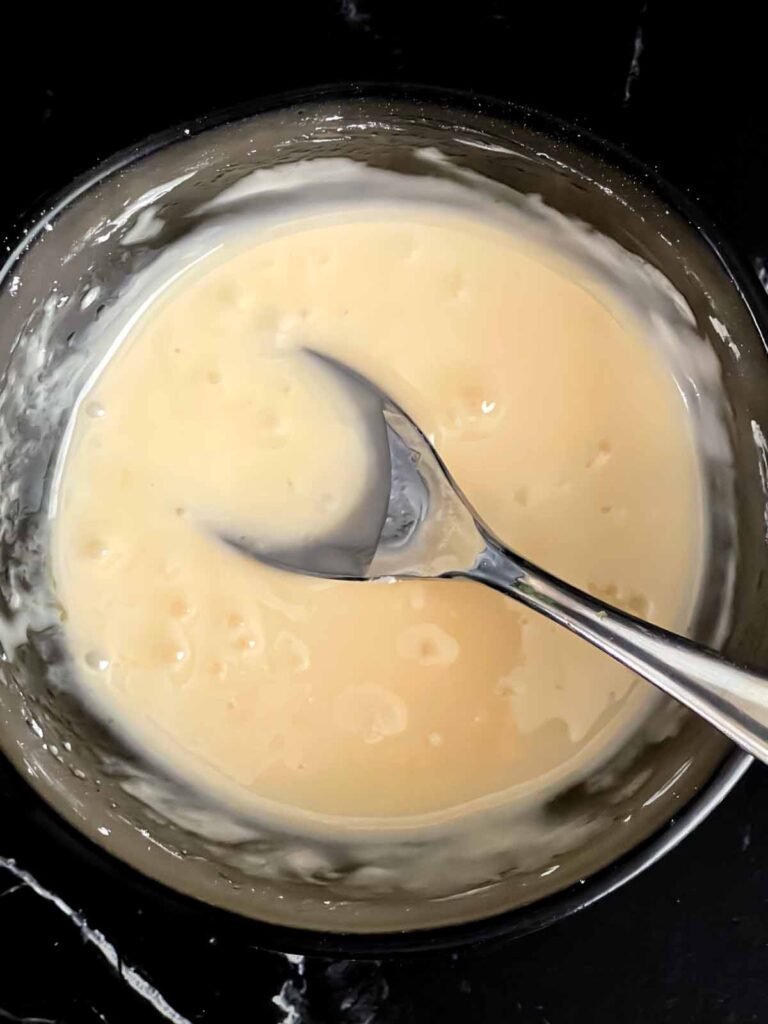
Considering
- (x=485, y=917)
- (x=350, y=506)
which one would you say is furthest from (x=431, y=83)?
(x=485, y=917)

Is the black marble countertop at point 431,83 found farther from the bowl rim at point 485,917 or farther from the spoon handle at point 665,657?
the spoon handle at point 665,657

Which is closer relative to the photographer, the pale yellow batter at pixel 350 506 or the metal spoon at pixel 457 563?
the metal spoon at pixel 457 563

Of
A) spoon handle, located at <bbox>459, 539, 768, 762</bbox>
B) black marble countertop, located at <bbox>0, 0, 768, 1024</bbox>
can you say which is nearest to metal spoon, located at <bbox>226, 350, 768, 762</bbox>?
spoon handle, located at <bbox>459, 539, 768, 762</bbox>

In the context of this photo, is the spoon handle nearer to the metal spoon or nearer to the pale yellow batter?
the metal spoon

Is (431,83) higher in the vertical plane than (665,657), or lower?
higher

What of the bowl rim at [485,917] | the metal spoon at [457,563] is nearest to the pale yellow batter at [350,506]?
the metal spoon at [457,563]

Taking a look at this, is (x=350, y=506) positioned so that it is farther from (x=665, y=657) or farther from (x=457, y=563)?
(x=665, y=657)

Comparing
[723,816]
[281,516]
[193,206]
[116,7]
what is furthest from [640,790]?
[116,7]
